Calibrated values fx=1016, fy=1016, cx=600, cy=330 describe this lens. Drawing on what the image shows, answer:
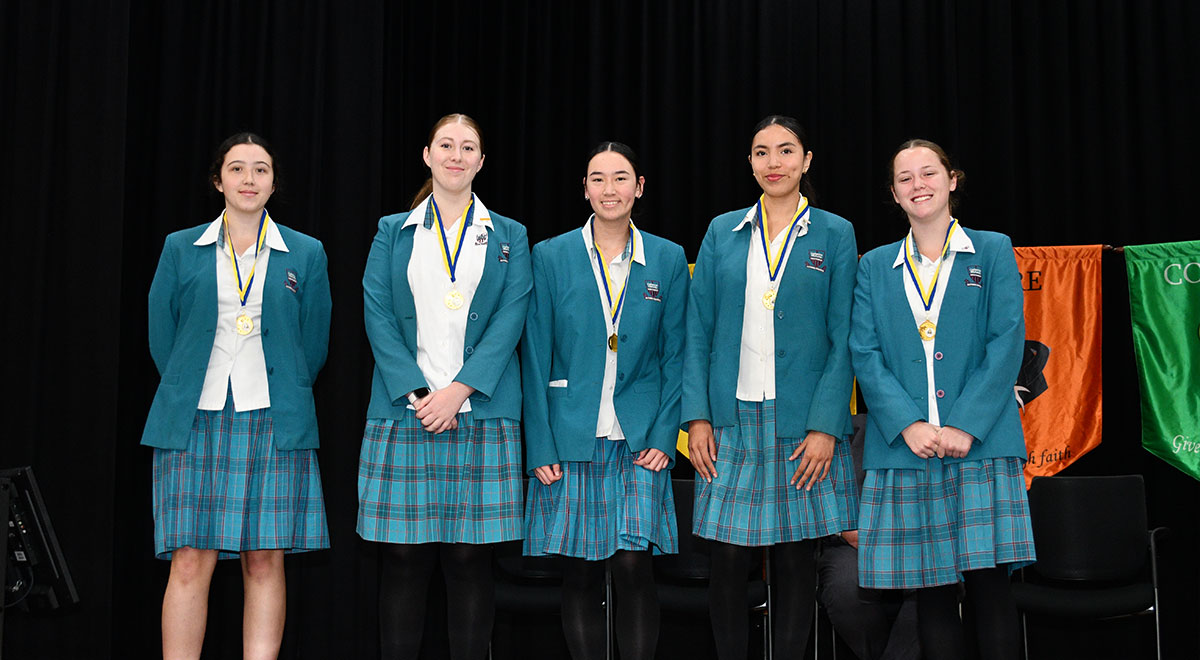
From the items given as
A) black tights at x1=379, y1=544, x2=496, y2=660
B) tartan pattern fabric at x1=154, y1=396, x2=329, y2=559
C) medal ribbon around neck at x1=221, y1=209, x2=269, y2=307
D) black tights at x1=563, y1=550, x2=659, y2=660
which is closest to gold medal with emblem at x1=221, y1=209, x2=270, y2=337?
Result: medal ribbon around neck at x1=221, y1=209, x2=269, y2=307

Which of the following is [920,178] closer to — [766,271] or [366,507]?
[766,271]

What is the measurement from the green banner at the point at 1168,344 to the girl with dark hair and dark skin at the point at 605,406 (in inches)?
89.7

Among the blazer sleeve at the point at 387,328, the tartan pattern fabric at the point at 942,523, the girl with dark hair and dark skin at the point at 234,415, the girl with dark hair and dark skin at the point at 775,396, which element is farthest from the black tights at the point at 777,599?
the girl with dark hair and dark skin at the point at 234,415

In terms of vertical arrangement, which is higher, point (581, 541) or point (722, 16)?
point (722, 16)

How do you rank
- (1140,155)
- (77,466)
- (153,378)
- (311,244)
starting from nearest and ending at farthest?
(311,244) → (77,466) → (153,378) → (1140,155)

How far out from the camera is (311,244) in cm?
336

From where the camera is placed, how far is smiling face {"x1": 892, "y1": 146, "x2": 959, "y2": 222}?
2.99 meters

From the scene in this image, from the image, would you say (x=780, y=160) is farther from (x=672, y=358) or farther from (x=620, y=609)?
(x=620, y=609)

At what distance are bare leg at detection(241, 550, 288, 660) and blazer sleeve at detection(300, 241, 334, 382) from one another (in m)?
0.59

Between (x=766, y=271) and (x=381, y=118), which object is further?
(x=381, y=118)

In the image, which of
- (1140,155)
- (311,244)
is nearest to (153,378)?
(311,244)

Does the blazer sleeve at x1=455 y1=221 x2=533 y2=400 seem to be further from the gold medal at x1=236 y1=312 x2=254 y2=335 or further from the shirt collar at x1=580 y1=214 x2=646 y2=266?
the gold medal at x1=236 y1=312 x2=254 y2=335

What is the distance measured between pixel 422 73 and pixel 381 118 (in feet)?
1.66

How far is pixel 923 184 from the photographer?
2.99 metres
